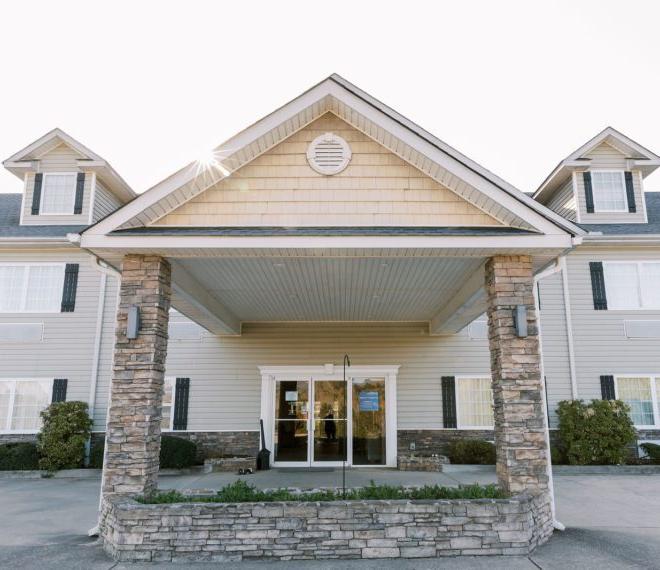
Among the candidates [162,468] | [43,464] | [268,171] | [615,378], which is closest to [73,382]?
[43,464]

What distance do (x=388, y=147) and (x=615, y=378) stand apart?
9692 mm

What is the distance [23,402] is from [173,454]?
166 inches

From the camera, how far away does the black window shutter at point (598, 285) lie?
531 inches

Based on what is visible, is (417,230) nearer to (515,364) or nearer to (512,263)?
(512,263)

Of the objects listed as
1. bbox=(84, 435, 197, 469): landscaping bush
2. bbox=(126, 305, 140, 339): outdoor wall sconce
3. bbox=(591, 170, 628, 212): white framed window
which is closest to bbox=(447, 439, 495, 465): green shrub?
bbox=(84, 435, 197, 469): landscaping bush

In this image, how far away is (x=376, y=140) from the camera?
285 inches

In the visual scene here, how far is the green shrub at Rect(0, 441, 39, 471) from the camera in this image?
1216 centimetres

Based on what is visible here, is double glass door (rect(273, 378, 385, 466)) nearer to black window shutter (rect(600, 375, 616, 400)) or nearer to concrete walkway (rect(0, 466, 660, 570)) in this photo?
concrete walkway (rect(0, 466, 660, 570))

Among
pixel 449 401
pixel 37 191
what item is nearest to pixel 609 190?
pixel 449 401

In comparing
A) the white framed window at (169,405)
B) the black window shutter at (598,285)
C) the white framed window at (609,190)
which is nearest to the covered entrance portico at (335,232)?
the white framed window at (169,405)

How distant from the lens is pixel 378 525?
582cm

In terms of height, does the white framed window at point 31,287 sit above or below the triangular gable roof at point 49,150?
below

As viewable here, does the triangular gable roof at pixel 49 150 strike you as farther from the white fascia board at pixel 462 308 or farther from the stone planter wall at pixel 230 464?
the white fascia board at pixel 462 308

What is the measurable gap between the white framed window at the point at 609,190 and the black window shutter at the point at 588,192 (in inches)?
3.3
